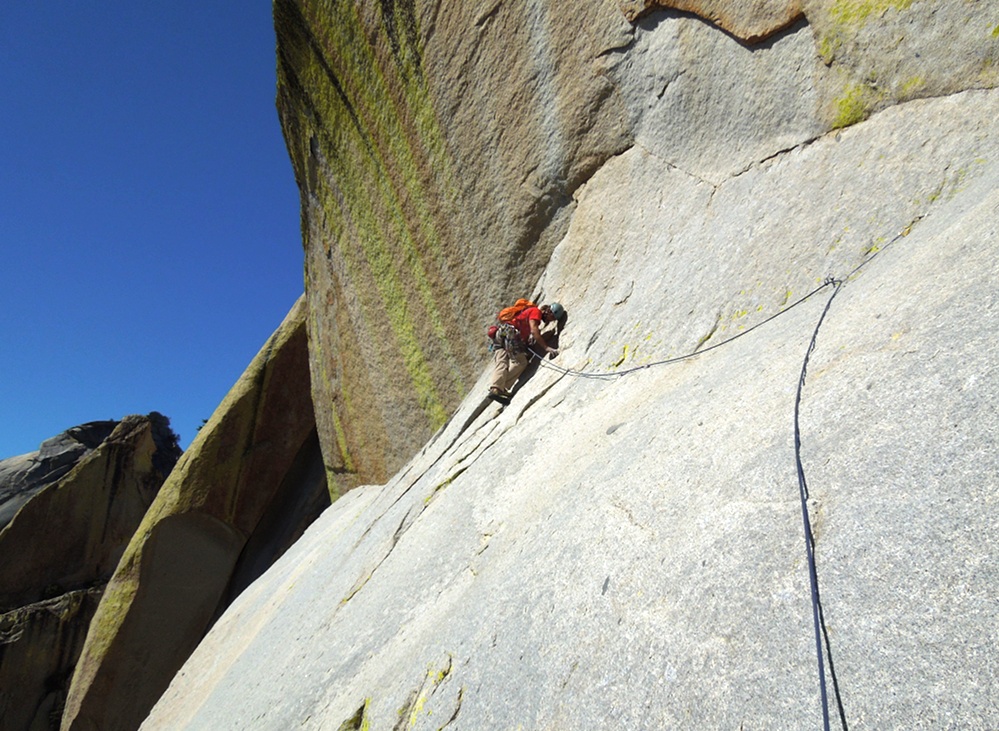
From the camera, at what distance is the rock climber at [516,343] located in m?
6.10

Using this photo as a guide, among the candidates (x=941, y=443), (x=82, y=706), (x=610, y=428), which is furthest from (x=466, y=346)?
(x=82, y=706)

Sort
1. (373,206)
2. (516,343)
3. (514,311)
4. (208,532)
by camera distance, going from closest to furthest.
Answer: (516,343) < (514,311) < (373,206) < (208,532)

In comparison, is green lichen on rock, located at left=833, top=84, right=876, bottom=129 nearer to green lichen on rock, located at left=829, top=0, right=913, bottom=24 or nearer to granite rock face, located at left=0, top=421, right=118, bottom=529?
green lichen on rock, located at left=829, top=0, right=913, bottom=24

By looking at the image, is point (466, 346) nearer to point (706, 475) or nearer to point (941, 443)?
point (706, 475)

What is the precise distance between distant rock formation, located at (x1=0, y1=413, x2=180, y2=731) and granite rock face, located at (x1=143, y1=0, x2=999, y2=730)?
10.3 metres

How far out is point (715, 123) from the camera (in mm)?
4953

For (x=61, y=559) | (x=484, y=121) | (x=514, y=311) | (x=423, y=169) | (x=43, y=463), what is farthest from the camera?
(x=43, y=463)

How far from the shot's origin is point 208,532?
1338 cm

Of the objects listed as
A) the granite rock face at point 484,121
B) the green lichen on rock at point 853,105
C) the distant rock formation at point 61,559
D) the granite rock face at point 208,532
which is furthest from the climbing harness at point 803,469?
the distant rock formation at point 61,559

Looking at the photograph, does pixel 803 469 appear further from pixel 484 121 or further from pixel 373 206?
pixel 373 206

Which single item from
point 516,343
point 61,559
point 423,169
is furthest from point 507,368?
point 61,559

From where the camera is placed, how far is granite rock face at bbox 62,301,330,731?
12.3 meters

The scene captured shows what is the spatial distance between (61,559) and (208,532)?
6.03 metres

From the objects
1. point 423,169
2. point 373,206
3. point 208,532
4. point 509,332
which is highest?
point 373,206
